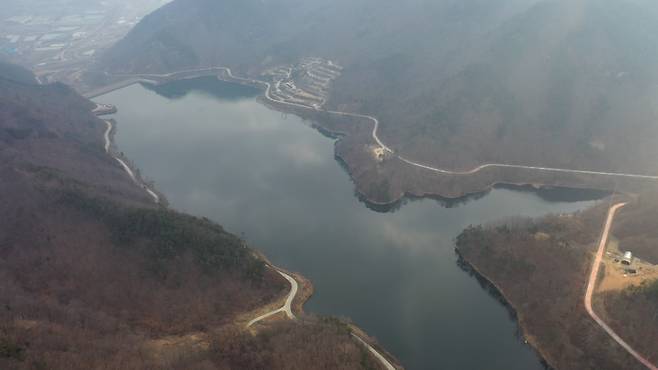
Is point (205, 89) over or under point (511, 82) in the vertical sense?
under

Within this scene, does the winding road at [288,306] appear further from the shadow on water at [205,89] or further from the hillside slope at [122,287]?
the shadow on water at [205,89]

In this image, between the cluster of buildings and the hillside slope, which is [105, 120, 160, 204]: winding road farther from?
the cluster of buildings

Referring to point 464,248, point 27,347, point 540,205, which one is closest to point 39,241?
point 27,347

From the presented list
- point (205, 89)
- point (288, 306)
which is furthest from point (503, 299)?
point (205, 89)

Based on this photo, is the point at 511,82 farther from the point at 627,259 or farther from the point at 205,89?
the point at 205,89

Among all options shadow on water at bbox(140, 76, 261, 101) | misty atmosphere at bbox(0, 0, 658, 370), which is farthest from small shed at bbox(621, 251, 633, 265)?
shadow on water at bbox(140, 76, 261, 101)

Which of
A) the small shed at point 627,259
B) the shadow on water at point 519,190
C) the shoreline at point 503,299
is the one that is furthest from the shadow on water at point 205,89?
the small shed at point 627,259

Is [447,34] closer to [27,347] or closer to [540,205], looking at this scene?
[540,205]
